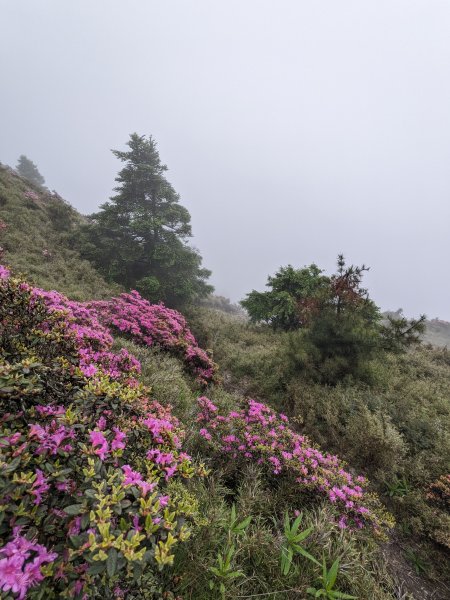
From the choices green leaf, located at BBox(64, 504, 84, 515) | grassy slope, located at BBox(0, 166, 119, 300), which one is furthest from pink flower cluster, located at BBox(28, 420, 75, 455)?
grassy slope, located at BBox(0, 166, 119, 300)

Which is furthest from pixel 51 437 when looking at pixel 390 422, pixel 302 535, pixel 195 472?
pixel 390 422

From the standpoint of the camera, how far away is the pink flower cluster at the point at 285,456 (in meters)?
3.96

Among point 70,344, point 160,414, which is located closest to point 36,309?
point 70,344

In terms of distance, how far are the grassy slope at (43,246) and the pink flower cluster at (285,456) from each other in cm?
743

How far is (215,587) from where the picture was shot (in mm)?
2559

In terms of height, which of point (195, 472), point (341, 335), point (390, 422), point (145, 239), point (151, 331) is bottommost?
point (195, 472)

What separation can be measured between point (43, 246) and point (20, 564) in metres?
13.9

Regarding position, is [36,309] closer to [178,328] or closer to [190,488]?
[190,488]

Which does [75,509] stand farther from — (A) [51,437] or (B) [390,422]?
(B) [390,422]

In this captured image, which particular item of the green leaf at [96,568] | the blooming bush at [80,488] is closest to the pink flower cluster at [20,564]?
the blooming bush at [80,488]

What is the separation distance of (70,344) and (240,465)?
3.19 metres

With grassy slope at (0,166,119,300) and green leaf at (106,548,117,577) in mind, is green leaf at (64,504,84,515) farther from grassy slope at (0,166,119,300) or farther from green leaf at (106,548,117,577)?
grassy slope at (0,166,119,300)

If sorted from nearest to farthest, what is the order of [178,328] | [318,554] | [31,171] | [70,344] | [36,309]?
1. [318,554]
2. [70,344]
3. [36,309]
4. [178,328]
5. [31,171]

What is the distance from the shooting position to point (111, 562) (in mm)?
1331
